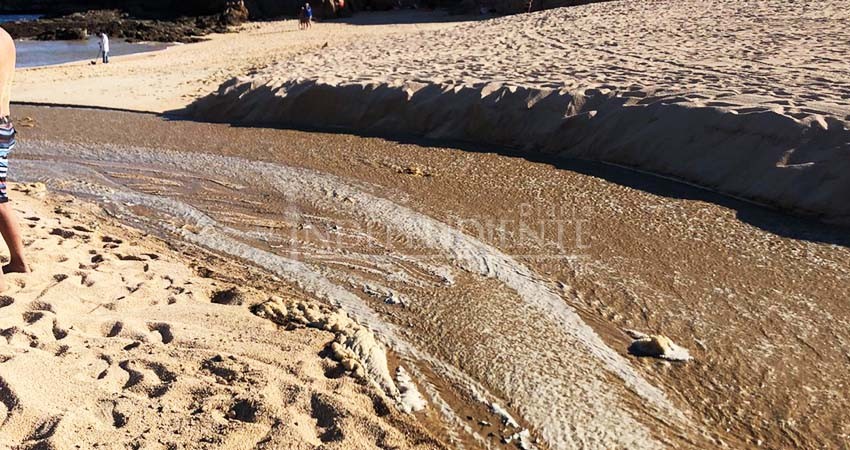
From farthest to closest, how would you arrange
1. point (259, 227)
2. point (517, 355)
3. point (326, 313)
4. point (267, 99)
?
point (267, 99) → point (259, 227) → point (326, 313) → point (517, 355)

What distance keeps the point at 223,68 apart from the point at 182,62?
7.54ft

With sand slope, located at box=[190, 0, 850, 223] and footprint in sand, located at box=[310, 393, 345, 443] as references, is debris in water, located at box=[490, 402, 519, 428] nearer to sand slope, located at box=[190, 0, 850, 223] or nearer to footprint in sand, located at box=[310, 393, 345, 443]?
footprint in sand, located at box=[310, 393, 345, 443]

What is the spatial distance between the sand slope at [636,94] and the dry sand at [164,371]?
12.2ft

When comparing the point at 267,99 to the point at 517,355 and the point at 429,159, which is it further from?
the point at 517,355

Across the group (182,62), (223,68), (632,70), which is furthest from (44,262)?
(182,62)

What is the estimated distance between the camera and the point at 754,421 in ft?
9.91

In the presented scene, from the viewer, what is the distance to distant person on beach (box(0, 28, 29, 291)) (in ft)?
12.3

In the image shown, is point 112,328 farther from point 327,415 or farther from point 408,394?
point 408,394

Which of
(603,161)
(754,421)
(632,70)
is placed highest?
(632,70)

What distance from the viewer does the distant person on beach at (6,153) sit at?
147 inches

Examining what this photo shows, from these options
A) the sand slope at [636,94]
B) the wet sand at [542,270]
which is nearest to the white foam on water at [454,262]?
the wet sand at [542,270]

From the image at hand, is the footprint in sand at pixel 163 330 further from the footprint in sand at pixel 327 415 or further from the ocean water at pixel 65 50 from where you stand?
the ocean water at pixel 65 50

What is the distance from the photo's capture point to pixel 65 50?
2203 cm

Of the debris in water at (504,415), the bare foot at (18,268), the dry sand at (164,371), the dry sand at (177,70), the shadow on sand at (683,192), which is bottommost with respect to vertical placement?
the debris in water at (504,415)
